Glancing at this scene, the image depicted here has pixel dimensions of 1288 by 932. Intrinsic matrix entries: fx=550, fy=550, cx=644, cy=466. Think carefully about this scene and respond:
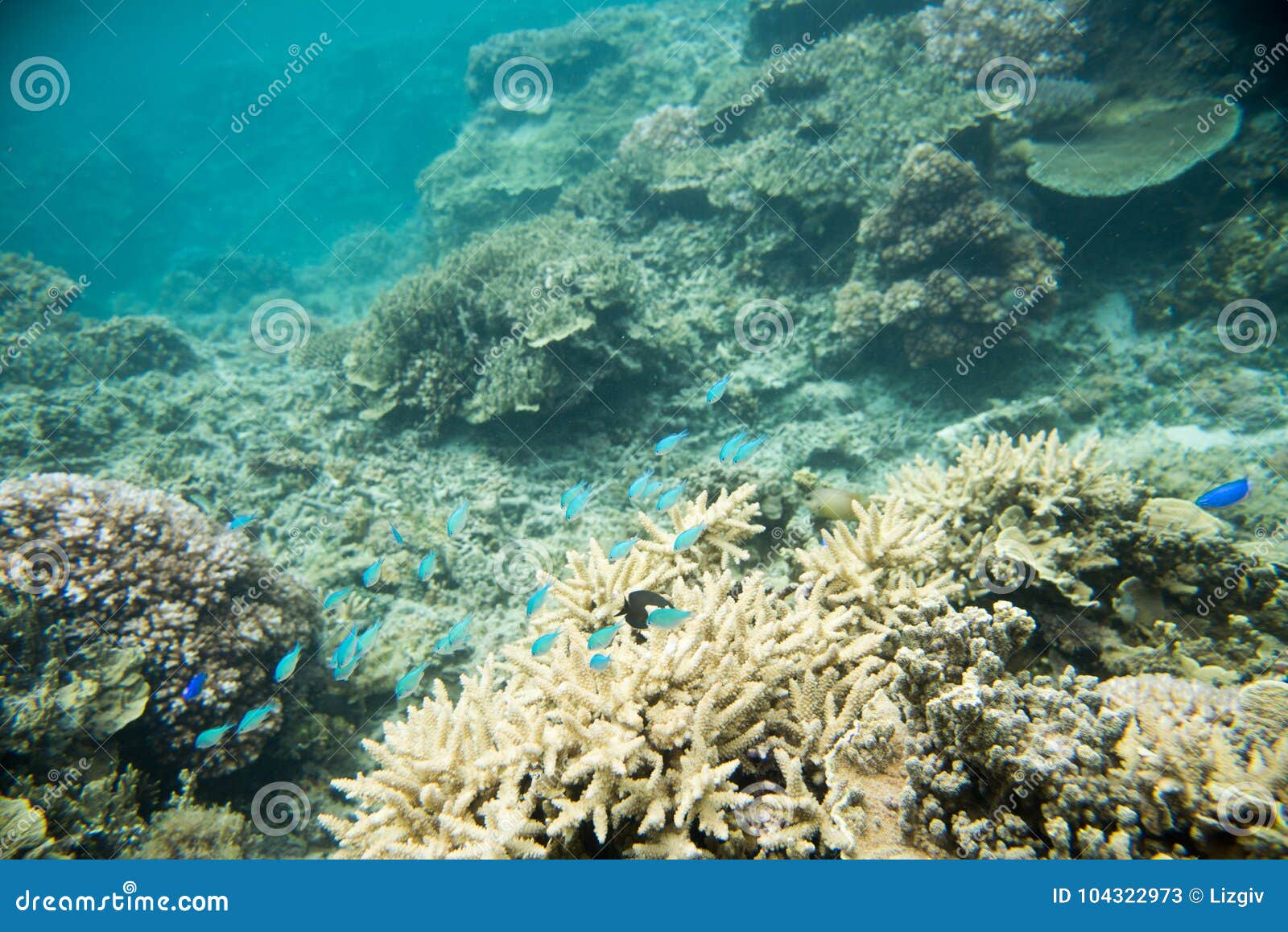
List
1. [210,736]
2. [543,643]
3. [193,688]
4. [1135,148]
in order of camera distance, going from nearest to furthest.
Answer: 1. [543,643]
2. [210,736]
3. [193,688]
4. [1135,148]

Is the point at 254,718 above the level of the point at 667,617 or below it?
below

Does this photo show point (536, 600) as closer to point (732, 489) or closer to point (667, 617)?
point (667, 617)

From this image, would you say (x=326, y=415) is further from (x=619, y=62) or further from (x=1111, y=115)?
(x=619, y=62)

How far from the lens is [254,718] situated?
13.0ft

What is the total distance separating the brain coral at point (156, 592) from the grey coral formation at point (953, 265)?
26.2ft

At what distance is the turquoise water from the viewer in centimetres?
240

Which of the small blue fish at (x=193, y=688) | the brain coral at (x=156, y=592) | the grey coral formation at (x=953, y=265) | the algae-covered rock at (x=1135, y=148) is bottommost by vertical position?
the small blue fish at (x=193, y=688)

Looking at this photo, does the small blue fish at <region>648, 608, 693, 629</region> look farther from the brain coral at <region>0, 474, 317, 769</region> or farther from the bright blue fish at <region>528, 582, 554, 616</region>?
the brain coral at <region>0, 474, 317, 769</region>

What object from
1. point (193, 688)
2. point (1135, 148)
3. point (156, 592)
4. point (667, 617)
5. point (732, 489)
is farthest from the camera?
point (1135, 148)

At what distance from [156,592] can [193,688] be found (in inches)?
35.2

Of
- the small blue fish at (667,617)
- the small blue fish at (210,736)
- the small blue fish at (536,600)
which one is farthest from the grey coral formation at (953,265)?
the small blue fish at (210,736)

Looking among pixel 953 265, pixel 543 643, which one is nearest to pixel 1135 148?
pixel 953 265

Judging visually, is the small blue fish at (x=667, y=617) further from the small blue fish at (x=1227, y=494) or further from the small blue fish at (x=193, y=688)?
the small blue fish at (x=193, y=688)

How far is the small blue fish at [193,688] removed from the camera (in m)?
4.23
